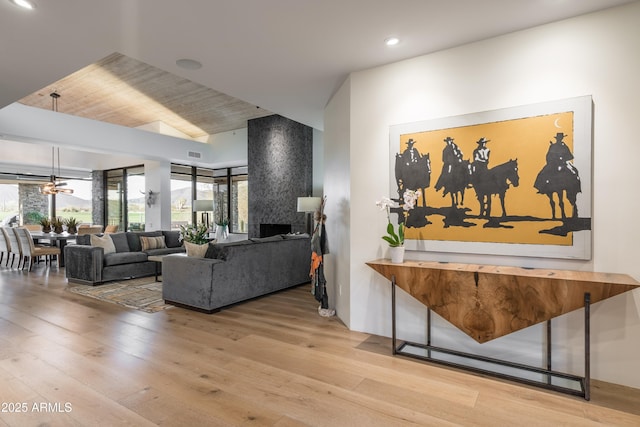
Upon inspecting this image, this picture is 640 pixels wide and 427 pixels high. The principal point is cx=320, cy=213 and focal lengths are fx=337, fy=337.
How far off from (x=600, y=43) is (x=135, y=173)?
11.1 m

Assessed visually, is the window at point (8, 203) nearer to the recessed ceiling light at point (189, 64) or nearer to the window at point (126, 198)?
the window at point (126, 198)

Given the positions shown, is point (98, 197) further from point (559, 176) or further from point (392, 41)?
point (559, 176)

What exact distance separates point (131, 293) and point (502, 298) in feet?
16.3

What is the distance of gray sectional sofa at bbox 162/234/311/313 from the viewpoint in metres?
4.12

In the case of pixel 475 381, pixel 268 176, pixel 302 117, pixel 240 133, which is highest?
pixel 240 133

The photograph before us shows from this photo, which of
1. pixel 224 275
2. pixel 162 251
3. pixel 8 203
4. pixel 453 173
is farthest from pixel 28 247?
pixel 453 173

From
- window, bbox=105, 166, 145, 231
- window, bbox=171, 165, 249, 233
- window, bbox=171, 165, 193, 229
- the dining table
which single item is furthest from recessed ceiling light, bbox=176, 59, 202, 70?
window, bbox=105, 166, 145, 231

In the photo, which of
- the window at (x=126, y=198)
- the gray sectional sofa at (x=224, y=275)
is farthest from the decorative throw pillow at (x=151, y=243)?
the window at (x=126, y=198)

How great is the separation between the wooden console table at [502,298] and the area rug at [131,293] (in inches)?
128

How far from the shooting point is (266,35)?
9.11ft

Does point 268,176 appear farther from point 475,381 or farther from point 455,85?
point 475,381

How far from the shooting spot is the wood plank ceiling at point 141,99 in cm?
680

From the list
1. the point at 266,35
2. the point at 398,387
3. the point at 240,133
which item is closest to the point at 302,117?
the point at 266,35

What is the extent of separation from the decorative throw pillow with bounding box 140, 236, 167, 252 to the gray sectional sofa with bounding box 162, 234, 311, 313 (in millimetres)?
2703
